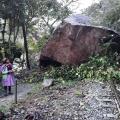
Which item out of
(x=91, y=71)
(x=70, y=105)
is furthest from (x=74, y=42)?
(x=70, y=105)

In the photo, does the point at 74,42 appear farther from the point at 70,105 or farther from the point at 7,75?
the point at 70,105

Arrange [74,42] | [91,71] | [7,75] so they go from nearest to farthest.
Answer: [7,75], [91,71], [74,42]

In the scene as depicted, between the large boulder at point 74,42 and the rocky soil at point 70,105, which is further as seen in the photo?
Answer: the large boulder at point 74,42

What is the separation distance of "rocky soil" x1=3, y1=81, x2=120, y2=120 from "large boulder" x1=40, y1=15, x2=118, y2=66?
3.60 meters

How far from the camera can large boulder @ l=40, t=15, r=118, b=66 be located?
16.6m

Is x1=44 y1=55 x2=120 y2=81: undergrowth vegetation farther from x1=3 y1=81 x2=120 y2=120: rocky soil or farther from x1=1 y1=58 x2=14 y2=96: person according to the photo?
x1=1 y1=58 x2=14 y2=96: person

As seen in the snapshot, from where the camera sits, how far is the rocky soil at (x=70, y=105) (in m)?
10.5

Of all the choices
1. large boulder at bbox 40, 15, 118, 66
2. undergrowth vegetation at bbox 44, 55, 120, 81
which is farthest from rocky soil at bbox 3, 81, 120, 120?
large boulder at bbox 40, 15, 118, 66

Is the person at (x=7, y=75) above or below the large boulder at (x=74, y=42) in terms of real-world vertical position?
below

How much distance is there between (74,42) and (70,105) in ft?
20.2

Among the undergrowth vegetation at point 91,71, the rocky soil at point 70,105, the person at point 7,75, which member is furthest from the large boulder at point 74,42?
the rocky soil at point 70,105

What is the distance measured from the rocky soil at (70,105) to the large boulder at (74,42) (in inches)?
142

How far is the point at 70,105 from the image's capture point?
11.3m

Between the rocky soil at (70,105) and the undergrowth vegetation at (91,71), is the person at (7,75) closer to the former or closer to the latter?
the rocky soil at (70,105)
